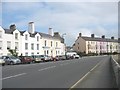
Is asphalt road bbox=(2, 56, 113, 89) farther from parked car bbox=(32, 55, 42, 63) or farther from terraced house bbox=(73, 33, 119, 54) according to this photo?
terraced house bbox=(73, 33, 119, 54)

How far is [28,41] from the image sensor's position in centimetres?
7169

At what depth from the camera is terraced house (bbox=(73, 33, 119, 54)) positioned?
146 m

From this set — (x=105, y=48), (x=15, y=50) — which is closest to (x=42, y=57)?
(x=15, y=50)

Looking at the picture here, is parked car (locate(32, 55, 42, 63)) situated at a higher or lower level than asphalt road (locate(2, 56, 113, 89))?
higher

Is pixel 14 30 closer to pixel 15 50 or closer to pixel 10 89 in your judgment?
pixel 15 50

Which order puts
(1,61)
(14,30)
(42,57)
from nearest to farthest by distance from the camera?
(1,61) < (42,57) < (14,30)

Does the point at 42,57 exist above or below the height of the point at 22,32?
below

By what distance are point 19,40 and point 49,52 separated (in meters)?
19.2

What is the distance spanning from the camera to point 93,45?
6083 inches

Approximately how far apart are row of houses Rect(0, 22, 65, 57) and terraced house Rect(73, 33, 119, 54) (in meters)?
54.1

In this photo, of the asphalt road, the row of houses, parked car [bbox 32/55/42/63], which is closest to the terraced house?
the row of houses

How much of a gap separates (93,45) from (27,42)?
87.6 m

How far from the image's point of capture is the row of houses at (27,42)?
202 feet

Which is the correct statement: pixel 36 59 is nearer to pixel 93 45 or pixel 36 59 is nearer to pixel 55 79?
pixel 55 79
